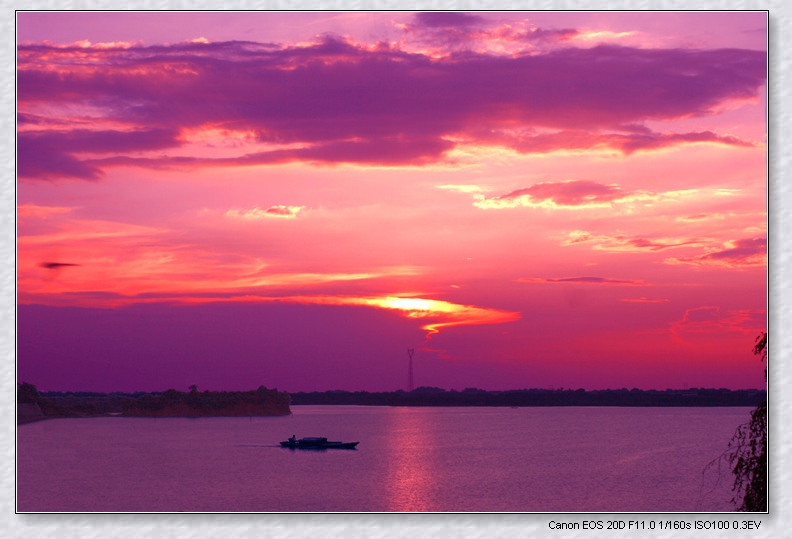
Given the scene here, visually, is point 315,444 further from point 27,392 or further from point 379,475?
point 27,392

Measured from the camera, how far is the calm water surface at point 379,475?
136 feet

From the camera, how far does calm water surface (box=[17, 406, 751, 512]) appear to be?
41375mm

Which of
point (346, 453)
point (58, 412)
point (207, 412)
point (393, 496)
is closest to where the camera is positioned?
point (393, 496)

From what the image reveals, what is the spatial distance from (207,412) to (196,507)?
12910 cm

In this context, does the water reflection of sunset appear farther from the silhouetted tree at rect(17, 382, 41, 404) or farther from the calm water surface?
the silhouetted tree at rect(17, 382, 41, 404)

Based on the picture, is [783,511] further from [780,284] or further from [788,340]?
[780,284]

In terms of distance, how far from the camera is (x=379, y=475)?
55094 millimetres

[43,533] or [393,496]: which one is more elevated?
[43,533]

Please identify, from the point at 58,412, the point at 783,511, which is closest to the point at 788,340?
the point at 783,511

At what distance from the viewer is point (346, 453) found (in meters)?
75.4

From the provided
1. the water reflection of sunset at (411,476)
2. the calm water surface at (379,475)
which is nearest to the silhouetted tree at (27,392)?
the calm water surface at (379,475)

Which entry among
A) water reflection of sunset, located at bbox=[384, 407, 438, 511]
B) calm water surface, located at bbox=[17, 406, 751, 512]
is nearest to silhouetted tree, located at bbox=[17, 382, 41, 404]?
calm water surface, located at bbox=[17, 406, 751, 512]

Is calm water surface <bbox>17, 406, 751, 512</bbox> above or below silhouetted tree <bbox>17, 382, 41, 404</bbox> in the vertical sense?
below

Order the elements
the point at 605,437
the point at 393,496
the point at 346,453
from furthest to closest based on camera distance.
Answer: the point at 605,437, the point at 346,453, the point at 393,496
